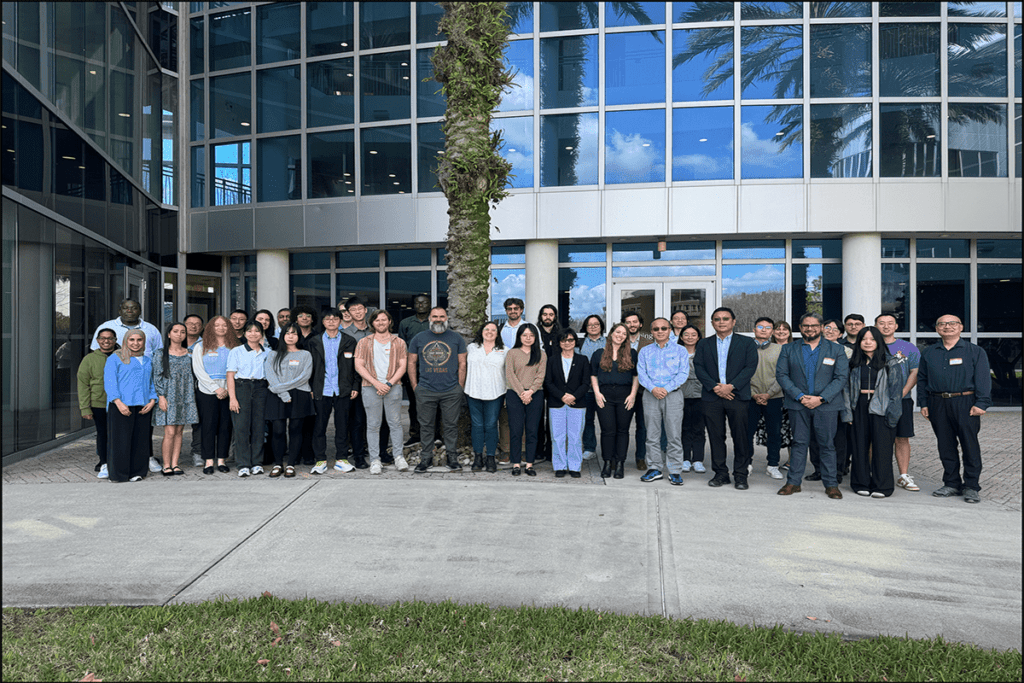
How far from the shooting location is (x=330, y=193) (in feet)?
51.4

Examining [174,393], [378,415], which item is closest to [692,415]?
[378,415]

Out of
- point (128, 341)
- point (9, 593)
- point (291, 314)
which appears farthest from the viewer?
point (291, 314)

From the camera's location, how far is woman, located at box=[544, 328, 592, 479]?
7.48 meters

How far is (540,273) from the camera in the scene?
48.3ft

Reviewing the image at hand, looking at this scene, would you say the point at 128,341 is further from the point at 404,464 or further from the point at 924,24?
the point at 924,24

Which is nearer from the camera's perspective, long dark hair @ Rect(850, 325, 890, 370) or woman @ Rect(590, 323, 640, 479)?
long dark hair @ Rect(850, 325, 890, 370)

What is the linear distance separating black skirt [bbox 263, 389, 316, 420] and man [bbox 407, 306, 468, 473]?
1.24 meters

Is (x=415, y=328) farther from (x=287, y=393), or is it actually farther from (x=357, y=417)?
(x=287, y=393)

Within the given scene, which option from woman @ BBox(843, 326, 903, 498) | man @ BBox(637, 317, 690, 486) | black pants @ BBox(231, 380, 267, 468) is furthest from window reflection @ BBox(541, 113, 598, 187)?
black pants @ BBox(231, 380, 267, 468)

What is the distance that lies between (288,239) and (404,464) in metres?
9.77

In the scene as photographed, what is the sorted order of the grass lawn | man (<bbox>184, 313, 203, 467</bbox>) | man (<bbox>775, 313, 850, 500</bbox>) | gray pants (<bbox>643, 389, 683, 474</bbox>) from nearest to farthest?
the grass lawn < man (<bbox>775, 313, 850, 500</bbox>) < gray pants (<bbox>643, 389, 683, 474</bbox>) < man (<bbox>184, 313, 203, 467</bbox>)

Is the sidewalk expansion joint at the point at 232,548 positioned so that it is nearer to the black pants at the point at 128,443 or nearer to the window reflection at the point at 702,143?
the black pants at the point at 128,443

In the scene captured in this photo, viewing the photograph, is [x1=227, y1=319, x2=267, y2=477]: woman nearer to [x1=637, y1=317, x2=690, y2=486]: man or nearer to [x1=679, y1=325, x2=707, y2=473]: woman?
[x1=637, y1=317, x2=690, y2=486]: man

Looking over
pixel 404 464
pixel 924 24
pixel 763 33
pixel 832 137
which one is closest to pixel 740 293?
pixel 832 137
